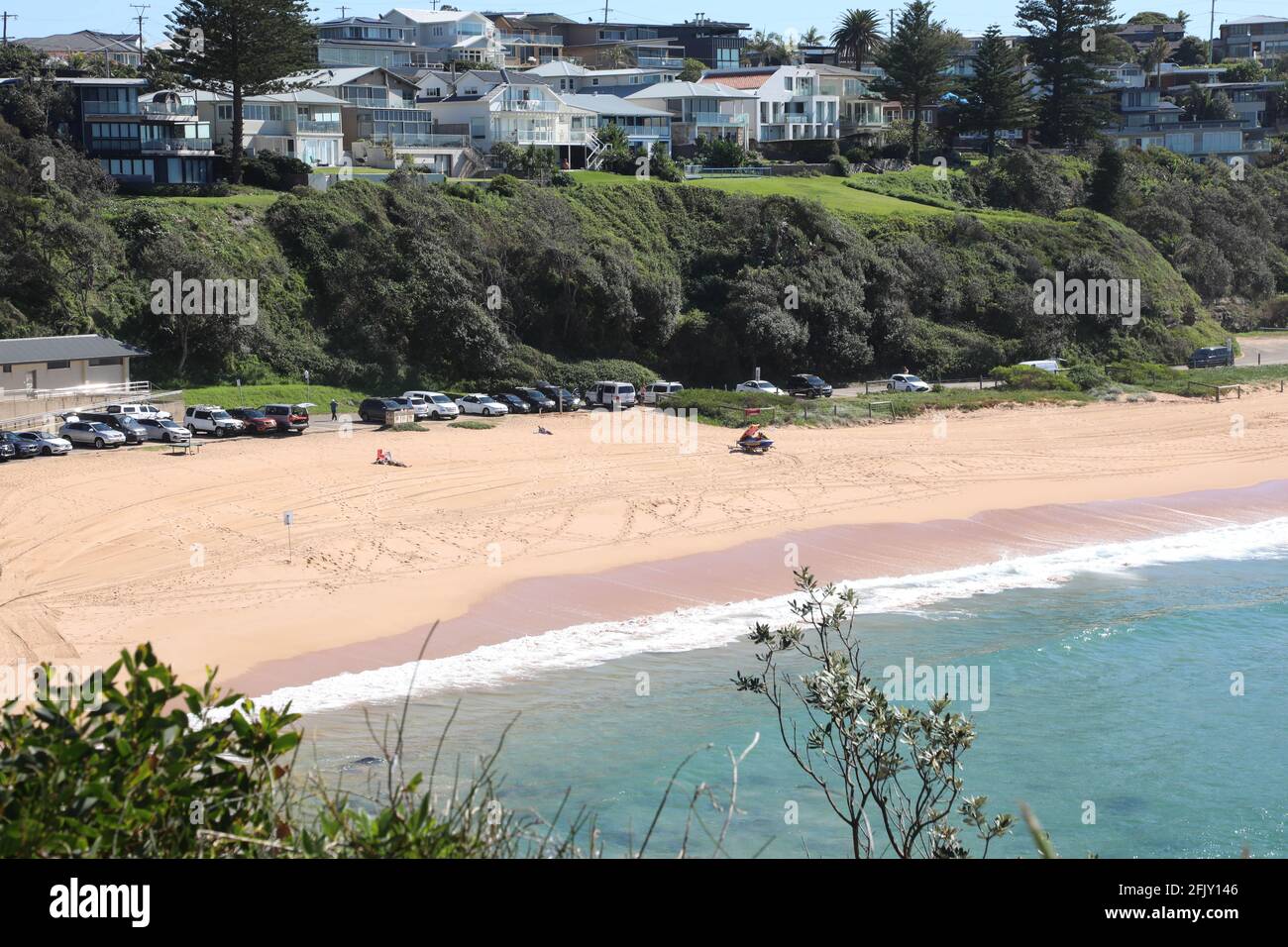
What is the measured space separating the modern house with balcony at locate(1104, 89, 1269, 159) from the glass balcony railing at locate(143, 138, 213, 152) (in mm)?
60082

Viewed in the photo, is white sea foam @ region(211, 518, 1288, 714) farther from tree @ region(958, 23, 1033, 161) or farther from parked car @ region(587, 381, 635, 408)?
tree @ region(958, 23, 1033, 161)

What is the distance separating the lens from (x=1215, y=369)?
5191cm

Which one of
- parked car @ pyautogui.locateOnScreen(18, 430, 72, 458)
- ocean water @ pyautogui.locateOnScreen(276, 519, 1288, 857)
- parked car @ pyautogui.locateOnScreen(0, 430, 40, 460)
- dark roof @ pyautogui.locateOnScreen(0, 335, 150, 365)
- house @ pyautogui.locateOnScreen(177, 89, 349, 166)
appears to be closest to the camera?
ocean water @ pyautogui.locateOnScreen(276, 519, 1288, 857)

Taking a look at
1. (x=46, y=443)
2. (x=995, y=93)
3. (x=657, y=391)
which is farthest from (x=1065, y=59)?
(x=46, y=443)

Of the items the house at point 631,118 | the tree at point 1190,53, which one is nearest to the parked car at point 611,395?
the house at point 631,118

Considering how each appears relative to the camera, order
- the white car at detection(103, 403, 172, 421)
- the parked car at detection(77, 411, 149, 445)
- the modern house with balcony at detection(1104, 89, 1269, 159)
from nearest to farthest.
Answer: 1. the parked car at detection(77, 411, 149, 445)
2. the white car at detection(103, 403, 172, 421)
3. the modern house with balcony at detection(1104, 89, 1269, 159)

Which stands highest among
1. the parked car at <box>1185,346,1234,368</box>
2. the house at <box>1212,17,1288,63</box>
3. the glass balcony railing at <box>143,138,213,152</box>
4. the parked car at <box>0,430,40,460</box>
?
the house at <box>1212,17,1288,63</box>

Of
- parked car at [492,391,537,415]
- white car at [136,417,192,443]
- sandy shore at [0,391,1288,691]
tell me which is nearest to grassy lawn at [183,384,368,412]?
white car at [136,417,192,443]

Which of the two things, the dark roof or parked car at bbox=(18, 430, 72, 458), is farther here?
the dark roof

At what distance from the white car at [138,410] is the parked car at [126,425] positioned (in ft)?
1.32

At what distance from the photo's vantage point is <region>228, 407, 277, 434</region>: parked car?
1313 inches

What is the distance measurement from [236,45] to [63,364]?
18.5 m

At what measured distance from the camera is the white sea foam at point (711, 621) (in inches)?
745
